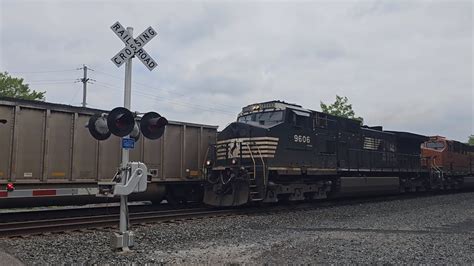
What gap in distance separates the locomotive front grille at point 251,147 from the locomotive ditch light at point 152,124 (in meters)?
6.32

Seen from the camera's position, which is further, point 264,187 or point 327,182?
point 327,182

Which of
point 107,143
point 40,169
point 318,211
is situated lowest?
point 318,211

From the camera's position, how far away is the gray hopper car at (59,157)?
34.6 feet

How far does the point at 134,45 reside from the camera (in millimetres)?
7234

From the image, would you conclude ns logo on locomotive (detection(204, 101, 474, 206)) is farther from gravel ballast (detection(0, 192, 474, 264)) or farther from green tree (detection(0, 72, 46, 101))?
green tree (detection(0, 72, 46, 101))

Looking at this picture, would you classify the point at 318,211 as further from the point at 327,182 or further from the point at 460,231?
the point at 460,231

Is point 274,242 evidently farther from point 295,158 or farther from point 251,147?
point 295,158

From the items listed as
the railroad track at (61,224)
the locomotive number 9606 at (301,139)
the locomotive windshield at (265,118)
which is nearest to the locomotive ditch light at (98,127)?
the railroad track at (61,224)

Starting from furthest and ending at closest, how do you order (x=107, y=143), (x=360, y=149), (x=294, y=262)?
(x=360, y=149)
(x=107, y=143)
(x=294, y=262)

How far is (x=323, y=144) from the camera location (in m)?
15.9

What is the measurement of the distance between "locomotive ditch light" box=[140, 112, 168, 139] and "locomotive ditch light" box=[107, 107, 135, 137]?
389mm

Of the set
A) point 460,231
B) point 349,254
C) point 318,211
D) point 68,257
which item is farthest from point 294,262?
point 318,211

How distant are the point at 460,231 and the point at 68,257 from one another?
27.1ft

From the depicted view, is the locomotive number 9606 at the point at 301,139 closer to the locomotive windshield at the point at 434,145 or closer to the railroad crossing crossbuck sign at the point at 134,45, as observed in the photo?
the railroad crossing crossbuck sign at the point at 134,45
